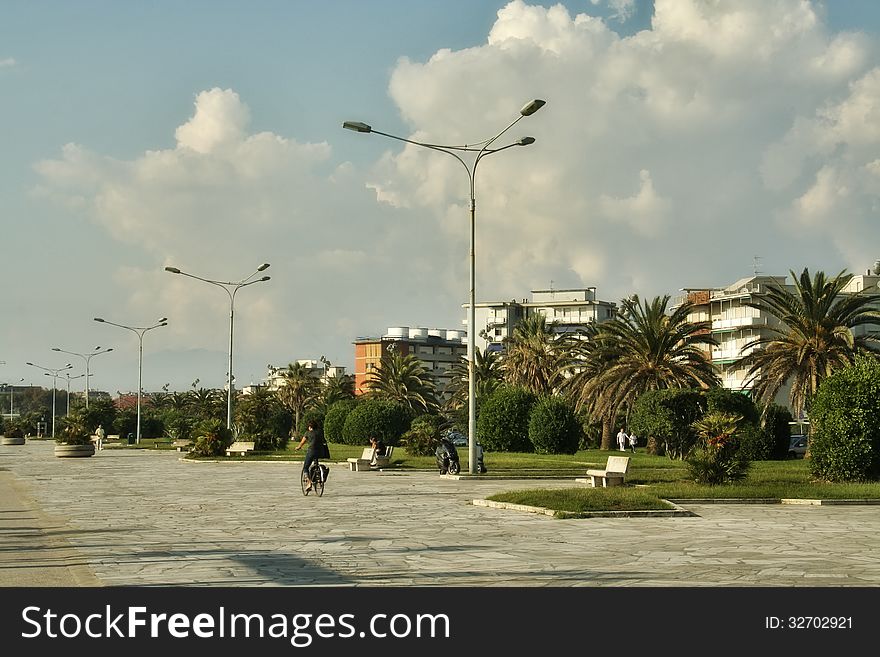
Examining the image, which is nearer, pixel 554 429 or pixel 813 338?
pixel 813 338

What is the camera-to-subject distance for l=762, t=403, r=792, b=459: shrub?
50406 millimetres

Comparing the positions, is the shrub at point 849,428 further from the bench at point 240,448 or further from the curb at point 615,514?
the bench at point 240,448

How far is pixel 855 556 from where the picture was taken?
13.2m

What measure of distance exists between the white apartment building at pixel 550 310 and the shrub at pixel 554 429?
88.6m

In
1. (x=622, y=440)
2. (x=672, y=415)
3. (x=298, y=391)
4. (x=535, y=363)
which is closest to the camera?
(x=672, y=415)

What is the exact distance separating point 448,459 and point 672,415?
1623cm

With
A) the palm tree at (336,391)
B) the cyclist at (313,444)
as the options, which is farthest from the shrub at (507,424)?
the palm tree at (336,391)

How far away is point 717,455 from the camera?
23.8m

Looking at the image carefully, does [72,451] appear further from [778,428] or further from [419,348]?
[419,348]

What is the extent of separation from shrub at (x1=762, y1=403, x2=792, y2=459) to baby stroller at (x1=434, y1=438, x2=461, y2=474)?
2245cm

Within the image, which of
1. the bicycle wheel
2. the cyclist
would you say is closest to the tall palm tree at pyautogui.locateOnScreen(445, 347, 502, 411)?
the bicycle wheel

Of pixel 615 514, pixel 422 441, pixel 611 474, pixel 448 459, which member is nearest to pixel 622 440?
Result: pixel 422 441
